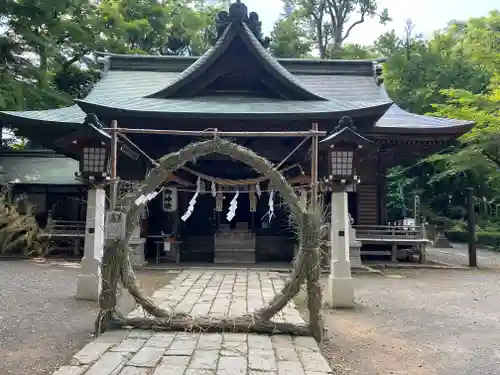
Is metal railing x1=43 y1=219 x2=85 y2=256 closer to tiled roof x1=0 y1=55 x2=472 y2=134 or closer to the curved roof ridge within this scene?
tiled roof x1=0 y1=55 x2=472 y2=134

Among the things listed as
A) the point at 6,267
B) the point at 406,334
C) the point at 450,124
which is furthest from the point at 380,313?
the point at 6,267

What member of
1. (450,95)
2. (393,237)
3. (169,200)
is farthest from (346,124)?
(450,95)

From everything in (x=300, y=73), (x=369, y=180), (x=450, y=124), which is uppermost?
(x=300, y=73)

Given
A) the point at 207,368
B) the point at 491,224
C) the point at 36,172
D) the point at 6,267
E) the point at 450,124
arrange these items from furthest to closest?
the point at 491,224
the point at 36,172
the point at 450,124
the point at 6,267
the point at 207,368

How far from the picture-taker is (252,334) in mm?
5715

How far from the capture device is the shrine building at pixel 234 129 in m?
12.3

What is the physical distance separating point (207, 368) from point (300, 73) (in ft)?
49.6

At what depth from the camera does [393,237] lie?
1421 centimetres

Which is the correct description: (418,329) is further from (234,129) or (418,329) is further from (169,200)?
(169,200)

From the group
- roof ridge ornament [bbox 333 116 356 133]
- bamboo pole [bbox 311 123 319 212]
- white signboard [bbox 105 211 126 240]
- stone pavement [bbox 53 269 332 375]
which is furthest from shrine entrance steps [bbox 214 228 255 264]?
white signboard [bbox 105 211 126 240]

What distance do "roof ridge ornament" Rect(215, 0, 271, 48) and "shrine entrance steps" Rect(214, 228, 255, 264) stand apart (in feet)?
19.9

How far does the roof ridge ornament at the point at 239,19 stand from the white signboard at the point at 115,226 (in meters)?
9.87

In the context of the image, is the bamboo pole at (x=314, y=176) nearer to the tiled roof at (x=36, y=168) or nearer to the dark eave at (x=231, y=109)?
the dark eave at (x=231, y=109)

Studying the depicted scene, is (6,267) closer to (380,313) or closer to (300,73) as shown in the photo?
(380,313)
